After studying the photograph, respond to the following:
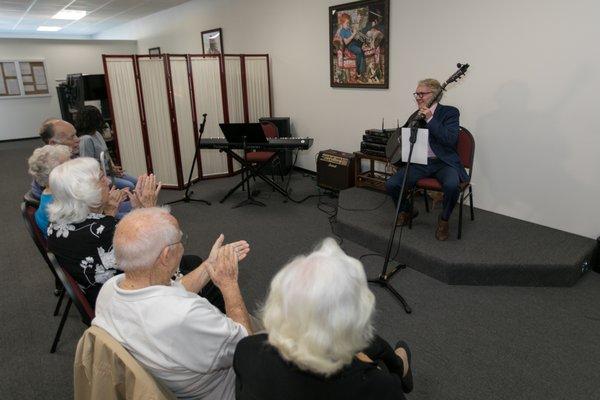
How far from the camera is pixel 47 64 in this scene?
32.8ft

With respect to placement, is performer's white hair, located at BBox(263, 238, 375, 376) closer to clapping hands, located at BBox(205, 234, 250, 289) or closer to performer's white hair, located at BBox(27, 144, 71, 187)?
clapping hands, located at BBox(205, 234, 250, 289)

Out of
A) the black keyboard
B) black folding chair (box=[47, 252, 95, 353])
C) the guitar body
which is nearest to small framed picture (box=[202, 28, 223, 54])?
the black keyboard

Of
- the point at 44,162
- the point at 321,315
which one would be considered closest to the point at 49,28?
the point at 44,162

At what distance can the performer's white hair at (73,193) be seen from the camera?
5.67ft

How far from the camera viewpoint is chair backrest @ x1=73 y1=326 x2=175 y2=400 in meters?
1.01

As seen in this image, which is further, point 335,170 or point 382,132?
point 335,170

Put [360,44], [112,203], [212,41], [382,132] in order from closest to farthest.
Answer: [112,203] → [382,132] → [360,44] → [212,41]

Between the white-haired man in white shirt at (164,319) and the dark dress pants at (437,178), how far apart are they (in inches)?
83.5

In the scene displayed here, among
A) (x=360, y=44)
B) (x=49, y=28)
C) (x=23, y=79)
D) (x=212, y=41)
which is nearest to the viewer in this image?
(x=360, y=44)

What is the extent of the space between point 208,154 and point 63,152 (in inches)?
126

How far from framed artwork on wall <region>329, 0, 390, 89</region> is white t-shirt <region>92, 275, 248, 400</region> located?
368 cm

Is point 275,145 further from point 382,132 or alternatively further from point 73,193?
point 73,193

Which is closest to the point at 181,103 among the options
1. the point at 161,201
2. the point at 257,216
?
the point at 161,201

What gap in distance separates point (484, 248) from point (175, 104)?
3.98m
